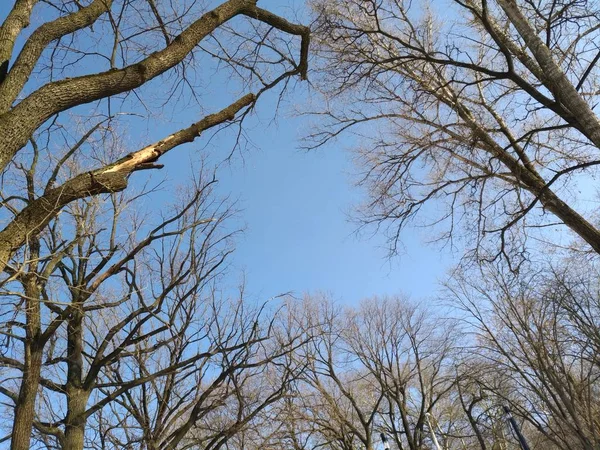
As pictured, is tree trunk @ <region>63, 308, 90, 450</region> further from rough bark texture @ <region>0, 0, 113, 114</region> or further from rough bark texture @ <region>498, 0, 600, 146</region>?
rough bark texture @ <region>498, 0, 600, 146</region>

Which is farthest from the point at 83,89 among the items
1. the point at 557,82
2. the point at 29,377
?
the point at 557,82

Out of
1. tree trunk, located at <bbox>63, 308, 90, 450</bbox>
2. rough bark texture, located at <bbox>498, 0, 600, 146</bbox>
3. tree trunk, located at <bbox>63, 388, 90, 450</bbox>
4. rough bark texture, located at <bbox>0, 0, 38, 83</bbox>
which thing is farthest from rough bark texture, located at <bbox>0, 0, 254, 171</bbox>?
tree trunk, located at <bbox>63, 388, 90, 450</bbox>

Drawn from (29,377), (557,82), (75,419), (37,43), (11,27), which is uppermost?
(557,82)

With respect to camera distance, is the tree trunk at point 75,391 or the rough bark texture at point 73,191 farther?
the tree trunk at point 75,391

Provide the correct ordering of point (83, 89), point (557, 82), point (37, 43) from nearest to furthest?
point (83, 89), point (37, 43), point (557, 82)

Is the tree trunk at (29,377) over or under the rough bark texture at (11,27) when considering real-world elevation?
under

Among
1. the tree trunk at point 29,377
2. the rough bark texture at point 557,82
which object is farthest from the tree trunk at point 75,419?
the rough bark texture at point 557,82

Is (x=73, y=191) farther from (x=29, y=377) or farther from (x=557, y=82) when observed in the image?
(x=557, y=82)

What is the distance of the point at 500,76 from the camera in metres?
4.14

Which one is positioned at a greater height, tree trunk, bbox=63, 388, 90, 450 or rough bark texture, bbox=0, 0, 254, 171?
rough bark texture, bbox=0, 0, 254, 171

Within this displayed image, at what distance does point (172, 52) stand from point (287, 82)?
1.79m

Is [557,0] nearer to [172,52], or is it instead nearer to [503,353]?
[172,52]

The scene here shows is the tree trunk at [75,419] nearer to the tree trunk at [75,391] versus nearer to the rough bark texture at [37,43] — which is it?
the tree trunk at [75,391]

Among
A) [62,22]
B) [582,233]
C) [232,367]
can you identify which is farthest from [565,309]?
[62,22]
